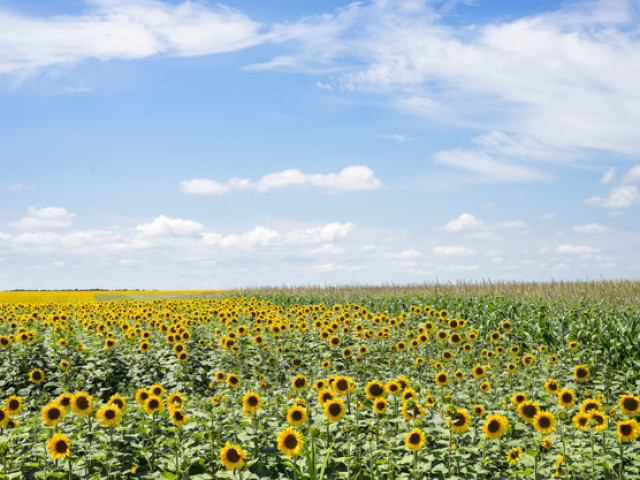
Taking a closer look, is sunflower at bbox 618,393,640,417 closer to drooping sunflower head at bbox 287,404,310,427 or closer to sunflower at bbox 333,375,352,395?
sunflower at bbox 333,375,352,395

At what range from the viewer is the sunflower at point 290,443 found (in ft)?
18.2

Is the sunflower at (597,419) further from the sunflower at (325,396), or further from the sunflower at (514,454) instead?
the sunflower at (325,396)

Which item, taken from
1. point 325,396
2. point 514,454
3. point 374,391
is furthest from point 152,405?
point 514,454

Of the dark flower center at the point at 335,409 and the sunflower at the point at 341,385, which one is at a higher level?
the sunflower at the point at 341,385

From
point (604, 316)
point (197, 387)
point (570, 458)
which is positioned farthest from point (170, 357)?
point (604, 316)

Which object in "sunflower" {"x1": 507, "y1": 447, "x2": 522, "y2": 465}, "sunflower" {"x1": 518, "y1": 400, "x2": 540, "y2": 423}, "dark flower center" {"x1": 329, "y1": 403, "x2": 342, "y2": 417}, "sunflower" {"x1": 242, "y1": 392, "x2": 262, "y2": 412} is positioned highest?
"dark flower center" {"x1": 329, "y1": 403, "x2": 342, "y2": 417}

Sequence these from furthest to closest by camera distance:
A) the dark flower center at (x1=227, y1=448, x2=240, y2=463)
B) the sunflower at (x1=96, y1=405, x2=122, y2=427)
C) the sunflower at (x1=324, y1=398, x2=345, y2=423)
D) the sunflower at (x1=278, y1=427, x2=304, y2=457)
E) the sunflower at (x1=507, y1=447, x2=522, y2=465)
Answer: the sunflower at (x1=507, y1=447, x2=522, y2=465) → the sunflower at (x1=96, y1=405, x2=122, y2=427) → the sunflower at (x1=324, y1=398, x2=345, y2=423) → the dark flower center at (x1=227, y1=448, x2=240, y2=463) → the sunflower at (x1=278, y1=427, x2=304, y2=457)

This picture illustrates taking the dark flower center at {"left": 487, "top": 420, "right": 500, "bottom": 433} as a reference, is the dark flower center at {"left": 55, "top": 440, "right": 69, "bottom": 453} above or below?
below

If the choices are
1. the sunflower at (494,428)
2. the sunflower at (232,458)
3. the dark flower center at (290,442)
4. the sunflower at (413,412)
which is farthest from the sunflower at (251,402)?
the sunflower at (494,428)

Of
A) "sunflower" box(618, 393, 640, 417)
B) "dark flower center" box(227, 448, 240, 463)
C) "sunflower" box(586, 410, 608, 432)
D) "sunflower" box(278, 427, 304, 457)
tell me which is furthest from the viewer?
"sunflower" box(618, 393, 640, 417)

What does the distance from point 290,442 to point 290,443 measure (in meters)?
0.01

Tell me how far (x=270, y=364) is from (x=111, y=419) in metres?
6.68

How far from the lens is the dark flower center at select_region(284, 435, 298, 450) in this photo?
5598 mm

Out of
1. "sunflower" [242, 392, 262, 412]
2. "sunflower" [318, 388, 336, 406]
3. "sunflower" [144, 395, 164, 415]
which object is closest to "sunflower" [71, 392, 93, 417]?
"sunflower" [144, 395, 164, 415]
